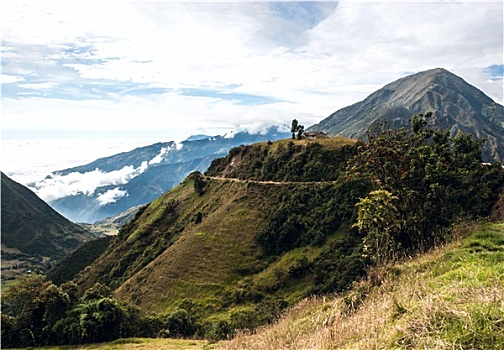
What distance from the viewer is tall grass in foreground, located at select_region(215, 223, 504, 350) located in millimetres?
6160

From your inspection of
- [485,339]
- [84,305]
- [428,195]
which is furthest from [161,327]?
[485,339]

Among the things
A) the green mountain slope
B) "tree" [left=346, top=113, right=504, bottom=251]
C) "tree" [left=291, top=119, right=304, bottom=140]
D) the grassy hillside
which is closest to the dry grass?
the grassy hillside

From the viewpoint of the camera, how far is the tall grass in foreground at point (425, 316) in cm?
616

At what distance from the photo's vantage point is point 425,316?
6688 millimetres

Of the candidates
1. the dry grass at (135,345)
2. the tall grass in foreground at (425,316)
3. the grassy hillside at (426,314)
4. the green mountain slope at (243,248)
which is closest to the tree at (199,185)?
the green mountain slope at (243,248)

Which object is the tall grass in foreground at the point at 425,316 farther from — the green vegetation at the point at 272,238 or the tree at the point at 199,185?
the tree at the point at 199,185

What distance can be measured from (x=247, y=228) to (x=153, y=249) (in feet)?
85.1

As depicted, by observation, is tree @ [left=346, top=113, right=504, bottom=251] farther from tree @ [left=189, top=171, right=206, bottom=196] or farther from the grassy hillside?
tree @ [left=189, top=171, right=206, bottom=196]

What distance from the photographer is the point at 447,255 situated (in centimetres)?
1474

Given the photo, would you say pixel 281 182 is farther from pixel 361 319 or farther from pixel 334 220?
pixel 361 319

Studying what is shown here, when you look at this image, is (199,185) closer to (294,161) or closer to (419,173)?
(294,161)

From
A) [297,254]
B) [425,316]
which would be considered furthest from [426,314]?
[297,254]

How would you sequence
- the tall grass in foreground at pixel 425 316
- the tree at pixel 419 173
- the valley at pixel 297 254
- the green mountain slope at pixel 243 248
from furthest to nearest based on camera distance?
the green mountain slope at pixel 243 248 → the tree at pixel 419 173 → the valley at pixel 297 254 → the tall grass in foreground at pixel 425 316

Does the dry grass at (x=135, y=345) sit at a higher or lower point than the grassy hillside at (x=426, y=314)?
lower
